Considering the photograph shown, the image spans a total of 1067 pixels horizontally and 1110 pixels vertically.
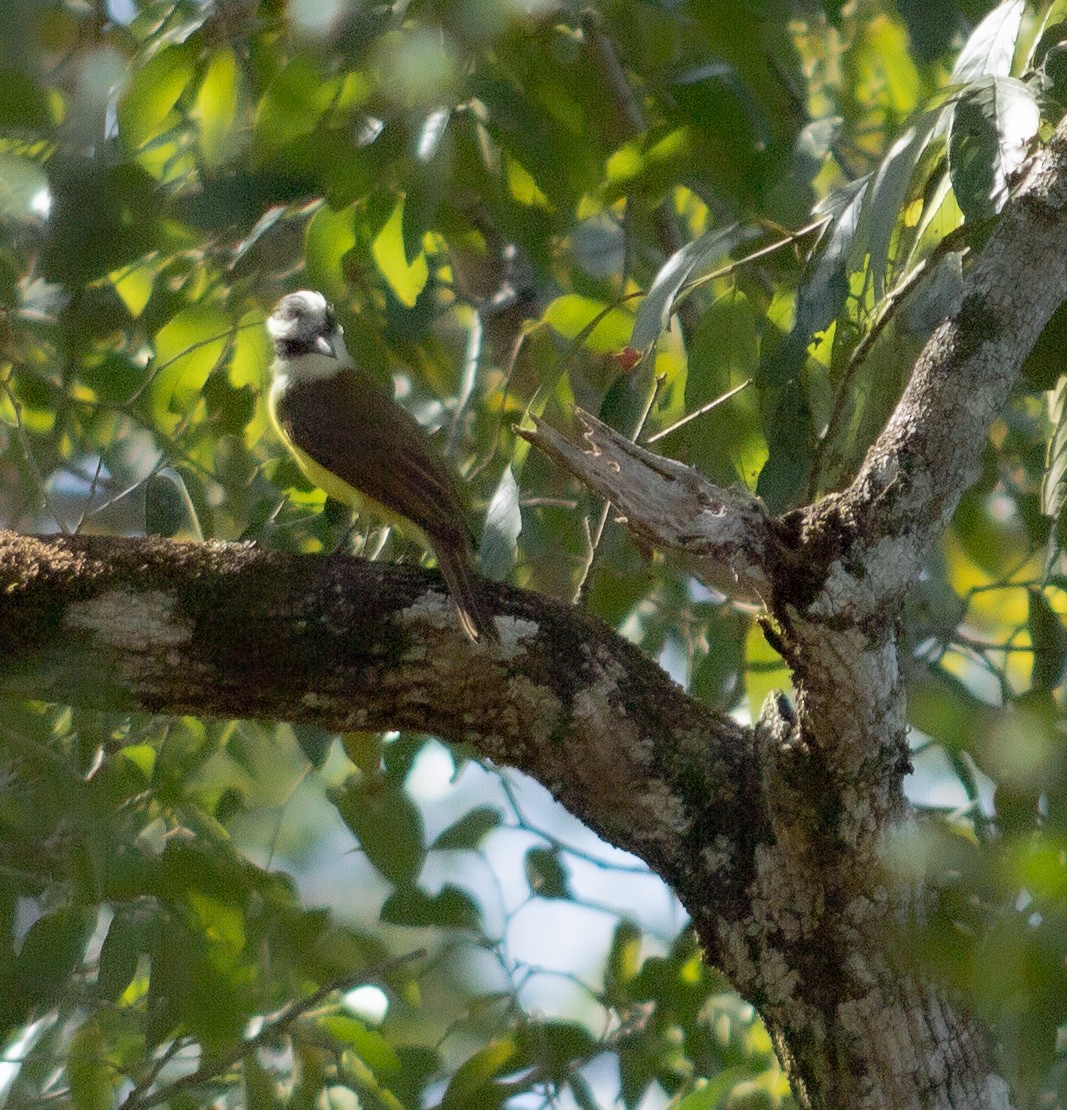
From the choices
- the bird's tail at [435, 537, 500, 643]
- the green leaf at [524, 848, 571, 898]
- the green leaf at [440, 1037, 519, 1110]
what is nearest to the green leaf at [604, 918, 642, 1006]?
the green leaf at [524, 848, 571, 898]

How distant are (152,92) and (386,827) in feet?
5.05

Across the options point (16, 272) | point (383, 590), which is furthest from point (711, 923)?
point (16, 272)

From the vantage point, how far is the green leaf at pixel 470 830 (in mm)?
3193

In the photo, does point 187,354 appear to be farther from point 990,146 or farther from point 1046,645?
point 1046,645

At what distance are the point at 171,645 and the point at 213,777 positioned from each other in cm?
194

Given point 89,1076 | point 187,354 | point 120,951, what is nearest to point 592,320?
point 187,354

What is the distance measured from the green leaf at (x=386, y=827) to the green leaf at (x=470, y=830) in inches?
7.3

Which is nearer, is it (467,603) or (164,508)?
(467,603)

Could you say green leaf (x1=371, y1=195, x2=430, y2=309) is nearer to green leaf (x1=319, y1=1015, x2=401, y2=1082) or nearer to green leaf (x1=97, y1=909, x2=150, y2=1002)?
green leaf (x1=97, y1=909, x2=150, y2=1002)

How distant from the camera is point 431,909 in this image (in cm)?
304

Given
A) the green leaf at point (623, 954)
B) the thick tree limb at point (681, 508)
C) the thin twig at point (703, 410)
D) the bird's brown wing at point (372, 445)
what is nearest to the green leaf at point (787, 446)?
the thin twig at point (703, 410)

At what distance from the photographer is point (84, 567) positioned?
2.16 meters

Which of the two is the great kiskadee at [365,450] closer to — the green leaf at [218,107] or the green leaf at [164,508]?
the green leaf at [164,508]

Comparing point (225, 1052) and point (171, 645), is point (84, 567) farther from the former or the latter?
point (225, 1052)
